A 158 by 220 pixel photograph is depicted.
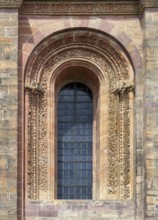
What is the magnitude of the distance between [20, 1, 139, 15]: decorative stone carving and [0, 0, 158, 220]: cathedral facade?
3cm

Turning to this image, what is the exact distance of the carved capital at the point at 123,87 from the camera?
3541 centimetres

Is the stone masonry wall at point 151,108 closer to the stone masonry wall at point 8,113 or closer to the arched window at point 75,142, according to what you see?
the arched window at point 75,142

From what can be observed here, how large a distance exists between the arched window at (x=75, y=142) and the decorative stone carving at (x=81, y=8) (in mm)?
2678

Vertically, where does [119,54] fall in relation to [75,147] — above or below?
above

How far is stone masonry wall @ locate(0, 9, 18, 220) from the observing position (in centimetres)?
3400

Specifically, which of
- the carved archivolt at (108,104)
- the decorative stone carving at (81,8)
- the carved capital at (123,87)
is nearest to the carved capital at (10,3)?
the decorative stone carving at (81,8)

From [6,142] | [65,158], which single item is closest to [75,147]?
[65,158]

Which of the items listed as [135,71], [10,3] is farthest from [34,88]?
[135,71]

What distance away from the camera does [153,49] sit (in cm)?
3472

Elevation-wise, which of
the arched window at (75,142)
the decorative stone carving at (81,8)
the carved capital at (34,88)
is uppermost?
the decorative stone carving at (81,8)

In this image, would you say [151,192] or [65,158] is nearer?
[151,192]

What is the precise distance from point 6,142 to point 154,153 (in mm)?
4733

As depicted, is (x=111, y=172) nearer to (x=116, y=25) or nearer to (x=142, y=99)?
(x=142, y=99)

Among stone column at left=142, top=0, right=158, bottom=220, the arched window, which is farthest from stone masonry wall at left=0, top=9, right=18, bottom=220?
stone column at left=142, top=0, right=158, bottom=220
